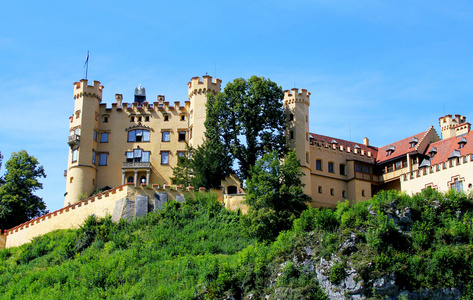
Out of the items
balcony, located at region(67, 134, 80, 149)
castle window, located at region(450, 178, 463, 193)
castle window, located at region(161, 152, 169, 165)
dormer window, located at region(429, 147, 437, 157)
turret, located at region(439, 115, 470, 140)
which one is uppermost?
turret, located at region(439, 115, 470, 140)

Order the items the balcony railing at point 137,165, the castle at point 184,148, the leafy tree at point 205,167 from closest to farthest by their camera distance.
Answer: the leafy tree at point 205,167 < the castle at point 184,148 < the balcony railing at point 137,165

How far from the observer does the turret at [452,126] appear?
70.9 metres

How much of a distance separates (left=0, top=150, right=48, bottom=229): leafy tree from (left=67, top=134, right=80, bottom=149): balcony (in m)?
3.55

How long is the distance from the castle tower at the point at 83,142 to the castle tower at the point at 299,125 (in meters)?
17.9

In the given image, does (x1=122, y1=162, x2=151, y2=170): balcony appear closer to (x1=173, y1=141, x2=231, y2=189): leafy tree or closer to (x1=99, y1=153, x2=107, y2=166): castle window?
(x1=99, y1=153, x2=107, y2=166): castle window

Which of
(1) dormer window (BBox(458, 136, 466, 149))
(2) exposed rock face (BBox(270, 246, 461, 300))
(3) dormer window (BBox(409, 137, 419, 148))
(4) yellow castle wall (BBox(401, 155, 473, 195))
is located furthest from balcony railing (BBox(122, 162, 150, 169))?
(2) exposed rock face (BBox(270, 246, 461, 300))

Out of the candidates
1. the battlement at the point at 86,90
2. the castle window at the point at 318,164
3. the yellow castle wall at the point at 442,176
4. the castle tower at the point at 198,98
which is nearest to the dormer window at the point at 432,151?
the yellow castle wall at the point at 442,176

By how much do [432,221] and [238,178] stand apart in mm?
20326

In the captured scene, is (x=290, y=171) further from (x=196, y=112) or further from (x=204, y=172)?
(x=196, y=112)

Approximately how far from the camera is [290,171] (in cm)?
5331

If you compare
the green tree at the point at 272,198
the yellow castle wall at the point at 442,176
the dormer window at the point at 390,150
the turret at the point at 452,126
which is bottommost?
the green tree at the point at 272,198

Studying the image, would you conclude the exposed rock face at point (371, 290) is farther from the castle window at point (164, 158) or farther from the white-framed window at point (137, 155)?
the white-framed window at point (137, 155)

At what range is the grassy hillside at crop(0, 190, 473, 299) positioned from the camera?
41.2m

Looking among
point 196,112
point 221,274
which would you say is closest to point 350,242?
point 221,274
